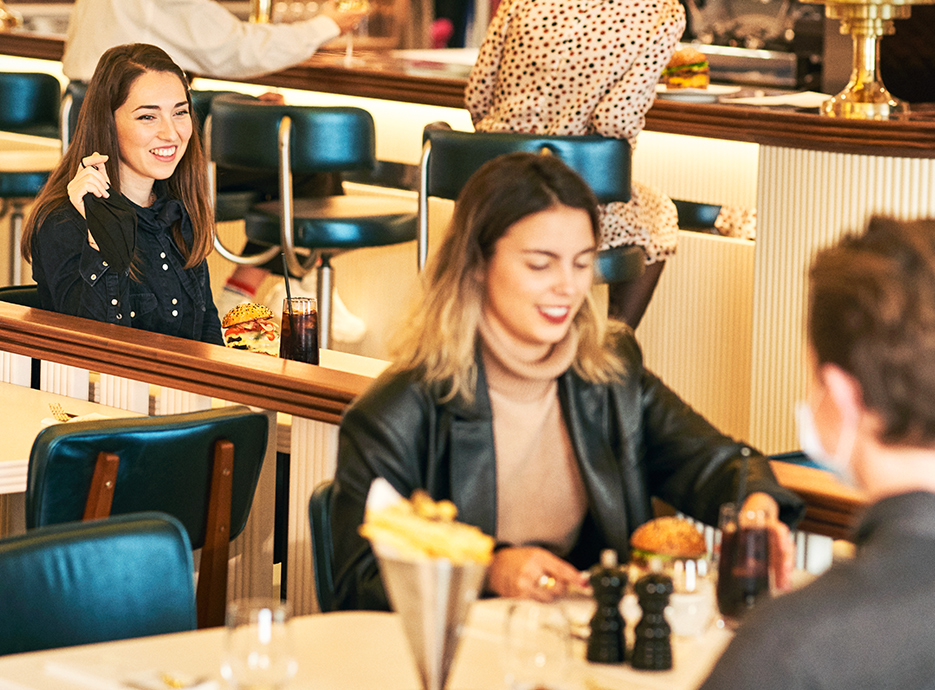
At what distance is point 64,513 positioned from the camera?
81.9 inches

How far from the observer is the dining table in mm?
1474

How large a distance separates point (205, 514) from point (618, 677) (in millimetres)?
901

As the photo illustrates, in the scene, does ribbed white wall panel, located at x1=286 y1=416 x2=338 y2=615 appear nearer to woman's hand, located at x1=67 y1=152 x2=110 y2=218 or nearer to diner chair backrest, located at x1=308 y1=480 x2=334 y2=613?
diner chair backrest, located at x1=308 y1=480 x2=334 y2=613

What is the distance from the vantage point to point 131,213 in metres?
3.04

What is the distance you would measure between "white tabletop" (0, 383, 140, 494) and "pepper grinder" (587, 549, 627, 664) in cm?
106

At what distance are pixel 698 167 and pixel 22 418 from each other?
2.43 m

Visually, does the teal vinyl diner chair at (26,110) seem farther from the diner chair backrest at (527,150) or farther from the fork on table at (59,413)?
the fork on table at (59,413)

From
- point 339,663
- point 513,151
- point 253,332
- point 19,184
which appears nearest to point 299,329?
point 253,332

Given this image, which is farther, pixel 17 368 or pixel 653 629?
pixel 17 368

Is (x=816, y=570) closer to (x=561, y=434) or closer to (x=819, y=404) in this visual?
(x=561, y=434)

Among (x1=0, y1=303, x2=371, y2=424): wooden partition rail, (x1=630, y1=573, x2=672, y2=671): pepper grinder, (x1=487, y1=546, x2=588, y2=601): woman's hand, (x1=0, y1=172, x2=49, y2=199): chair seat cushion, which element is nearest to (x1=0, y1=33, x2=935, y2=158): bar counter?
(x1=0, y1=172, x2=49, y2=199): chair seat cushion

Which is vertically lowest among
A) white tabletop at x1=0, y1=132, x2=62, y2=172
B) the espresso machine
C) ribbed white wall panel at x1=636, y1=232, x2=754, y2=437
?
ribbed white wall panel at x1=636, y1=232, x2=754, y2=437

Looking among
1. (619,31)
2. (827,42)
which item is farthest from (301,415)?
(827,42)

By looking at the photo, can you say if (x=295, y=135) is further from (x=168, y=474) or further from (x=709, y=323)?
(x=168, y=474)
